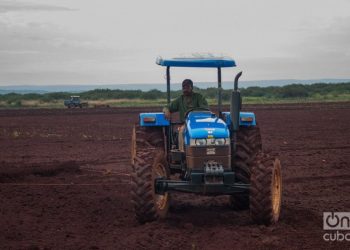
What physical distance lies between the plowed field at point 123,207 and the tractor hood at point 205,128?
1229 mm

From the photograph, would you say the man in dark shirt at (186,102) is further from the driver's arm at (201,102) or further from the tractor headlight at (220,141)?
the tractor headlight at (220,141)

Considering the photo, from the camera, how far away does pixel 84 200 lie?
11.4 meters

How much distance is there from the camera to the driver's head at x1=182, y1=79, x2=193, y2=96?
10570mm

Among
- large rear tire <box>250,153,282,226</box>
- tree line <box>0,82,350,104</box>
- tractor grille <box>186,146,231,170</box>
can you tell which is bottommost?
tree line <box>0,82,350,104</box>

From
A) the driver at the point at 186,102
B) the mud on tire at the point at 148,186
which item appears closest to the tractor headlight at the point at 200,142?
the mud on tire at the point at 148,186

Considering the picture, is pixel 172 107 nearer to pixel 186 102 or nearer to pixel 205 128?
pixel 186 102

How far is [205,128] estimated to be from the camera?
952 centimetres

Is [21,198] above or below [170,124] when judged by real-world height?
below

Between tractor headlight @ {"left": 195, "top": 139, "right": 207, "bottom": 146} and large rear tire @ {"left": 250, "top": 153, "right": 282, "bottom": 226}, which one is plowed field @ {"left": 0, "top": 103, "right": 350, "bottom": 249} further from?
tractor headlight @ {"left": 195, "top": 139, "right": 207, "bottom": 146}

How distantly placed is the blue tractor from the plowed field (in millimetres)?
278

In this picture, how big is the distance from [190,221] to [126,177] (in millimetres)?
5002

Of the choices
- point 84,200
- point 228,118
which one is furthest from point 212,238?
point 84,200

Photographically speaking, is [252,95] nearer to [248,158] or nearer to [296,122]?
[296,122]

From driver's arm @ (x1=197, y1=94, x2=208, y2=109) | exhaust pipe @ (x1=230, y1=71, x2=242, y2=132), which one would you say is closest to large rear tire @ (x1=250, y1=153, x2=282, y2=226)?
exhaust pipe @ (x1=230, y1=71, x2=242, y2=132)
